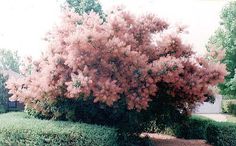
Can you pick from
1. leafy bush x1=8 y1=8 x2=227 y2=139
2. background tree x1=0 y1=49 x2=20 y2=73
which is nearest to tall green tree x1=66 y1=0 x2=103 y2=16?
leafy bush x1=8 y1=8 x2=227 y2=139

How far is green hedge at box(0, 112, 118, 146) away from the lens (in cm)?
1035

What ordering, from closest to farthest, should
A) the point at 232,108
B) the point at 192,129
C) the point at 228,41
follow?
the point at 192,129 → the point at 228,41 → the point at 232,108

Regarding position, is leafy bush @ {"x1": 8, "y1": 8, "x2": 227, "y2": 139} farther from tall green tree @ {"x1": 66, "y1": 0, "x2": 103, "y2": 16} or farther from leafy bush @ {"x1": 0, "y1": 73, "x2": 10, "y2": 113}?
leafy bush @ {"x1": 0, "y1": 73, "x2": 10, "y2": 113}

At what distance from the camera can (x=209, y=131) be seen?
14.3 meters

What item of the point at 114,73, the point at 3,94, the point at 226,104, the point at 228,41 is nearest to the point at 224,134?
the point at 114,73

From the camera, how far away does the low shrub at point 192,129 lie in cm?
1584

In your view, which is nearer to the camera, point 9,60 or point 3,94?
point 3,94

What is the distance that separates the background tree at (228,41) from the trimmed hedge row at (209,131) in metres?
14.4

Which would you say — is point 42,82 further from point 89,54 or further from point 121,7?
point 121,7

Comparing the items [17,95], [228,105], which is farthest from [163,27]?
[228,105]

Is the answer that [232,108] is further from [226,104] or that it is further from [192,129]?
[192,129]

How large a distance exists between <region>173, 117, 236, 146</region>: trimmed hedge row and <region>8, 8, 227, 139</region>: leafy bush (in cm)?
125

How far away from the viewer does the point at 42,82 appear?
11.7 meters

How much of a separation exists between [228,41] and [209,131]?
58.5 feet
